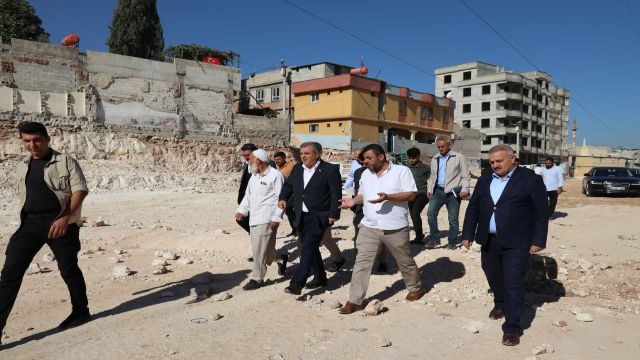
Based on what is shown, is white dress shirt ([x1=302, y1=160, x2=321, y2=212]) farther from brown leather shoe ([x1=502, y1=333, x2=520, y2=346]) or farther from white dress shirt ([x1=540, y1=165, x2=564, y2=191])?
white dress shirt ([x1=540, y1=165, x2=564, y2=191])

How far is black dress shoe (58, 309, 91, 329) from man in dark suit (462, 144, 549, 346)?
3914mm

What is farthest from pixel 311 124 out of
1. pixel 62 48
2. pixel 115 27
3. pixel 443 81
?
pixel 443 81

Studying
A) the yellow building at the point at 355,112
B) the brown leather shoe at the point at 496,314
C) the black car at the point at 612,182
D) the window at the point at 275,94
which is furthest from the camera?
the window at the point at 275,94

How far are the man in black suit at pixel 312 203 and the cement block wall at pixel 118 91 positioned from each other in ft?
61.3

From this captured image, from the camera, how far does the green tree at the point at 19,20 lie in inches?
1385

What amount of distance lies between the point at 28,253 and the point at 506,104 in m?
69.5

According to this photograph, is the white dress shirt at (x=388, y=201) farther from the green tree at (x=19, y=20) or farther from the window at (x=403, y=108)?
the green tree at (x=19, y=20)

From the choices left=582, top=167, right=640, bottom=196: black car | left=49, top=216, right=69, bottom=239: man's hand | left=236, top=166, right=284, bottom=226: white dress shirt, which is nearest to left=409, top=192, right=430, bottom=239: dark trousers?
left=236, top=166, right=284, bottom=226: white dress shirt

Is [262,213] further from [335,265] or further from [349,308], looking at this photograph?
[349,308]

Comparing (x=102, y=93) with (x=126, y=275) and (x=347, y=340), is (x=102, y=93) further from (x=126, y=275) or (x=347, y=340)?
(x=347, y=340)

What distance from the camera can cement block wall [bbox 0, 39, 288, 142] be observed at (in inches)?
778

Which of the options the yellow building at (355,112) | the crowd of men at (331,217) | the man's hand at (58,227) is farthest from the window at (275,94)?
the man's hand at (58,227)

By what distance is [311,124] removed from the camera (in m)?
39.6

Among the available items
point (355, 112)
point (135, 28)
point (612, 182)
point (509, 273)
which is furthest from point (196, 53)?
point (509, 273)
